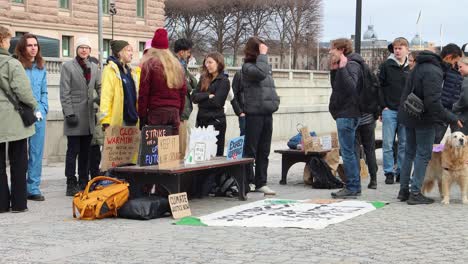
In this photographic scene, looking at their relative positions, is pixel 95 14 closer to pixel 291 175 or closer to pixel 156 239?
pixel 291 175

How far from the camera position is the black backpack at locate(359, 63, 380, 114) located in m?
11.5

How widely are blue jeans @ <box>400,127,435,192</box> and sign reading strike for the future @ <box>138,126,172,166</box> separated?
307 centimetres

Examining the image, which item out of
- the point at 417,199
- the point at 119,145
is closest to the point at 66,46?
the point at 119,145

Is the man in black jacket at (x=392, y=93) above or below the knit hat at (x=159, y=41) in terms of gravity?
below

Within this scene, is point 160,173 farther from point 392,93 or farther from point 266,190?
point 392,93

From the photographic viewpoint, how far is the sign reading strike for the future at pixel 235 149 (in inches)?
432

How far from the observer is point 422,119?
408 inches

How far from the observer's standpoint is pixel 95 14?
51.3 metres

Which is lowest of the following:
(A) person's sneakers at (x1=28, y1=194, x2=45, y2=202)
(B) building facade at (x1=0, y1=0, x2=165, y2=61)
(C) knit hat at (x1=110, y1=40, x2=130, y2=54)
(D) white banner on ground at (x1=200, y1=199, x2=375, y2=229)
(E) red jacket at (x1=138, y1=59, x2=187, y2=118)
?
(A) person's sneakers at (x1=28, y1=194, x2=45, y2=202)

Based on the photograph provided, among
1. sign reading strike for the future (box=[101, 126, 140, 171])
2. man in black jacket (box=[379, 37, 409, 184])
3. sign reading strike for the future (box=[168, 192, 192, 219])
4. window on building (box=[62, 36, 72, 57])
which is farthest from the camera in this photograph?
window on building (box=[62, 36, 72, 57])

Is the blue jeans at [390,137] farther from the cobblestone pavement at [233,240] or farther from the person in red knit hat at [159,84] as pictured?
the person in red knit hat at [159,84]

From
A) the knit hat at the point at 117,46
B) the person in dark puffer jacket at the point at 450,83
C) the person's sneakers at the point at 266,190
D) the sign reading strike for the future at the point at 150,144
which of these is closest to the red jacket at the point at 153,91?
the sign reading strike for the future at the point at 150,144

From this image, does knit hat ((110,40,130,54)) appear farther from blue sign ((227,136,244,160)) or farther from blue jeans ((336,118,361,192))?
blue jeans ((336,118,361,192))

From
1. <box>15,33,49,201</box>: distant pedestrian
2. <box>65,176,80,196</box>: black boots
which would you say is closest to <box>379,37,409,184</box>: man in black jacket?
<box>65,176,80,196</box>: black boots
